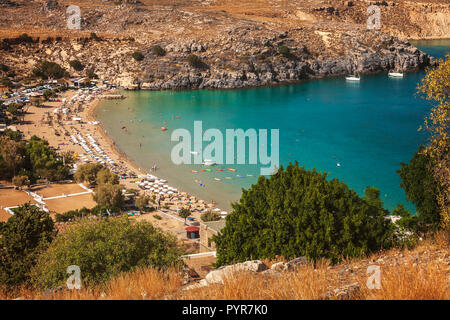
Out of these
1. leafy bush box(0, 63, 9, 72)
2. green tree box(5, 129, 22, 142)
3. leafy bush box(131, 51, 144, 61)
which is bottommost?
green tree box(5, 129, 22, 142)

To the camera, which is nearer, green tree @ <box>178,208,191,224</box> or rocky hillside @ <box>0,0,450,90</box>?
green tree @ <box>178,208,191,224</box>

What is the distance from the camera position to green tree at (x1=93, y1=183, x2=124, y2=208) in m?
30.3

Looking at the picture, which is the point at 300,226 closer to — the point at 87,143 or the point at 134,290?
the point at 134,290

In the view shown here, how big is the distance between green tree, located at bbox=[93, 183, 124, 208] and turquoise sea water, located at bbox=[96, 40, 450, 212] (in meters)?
7.37

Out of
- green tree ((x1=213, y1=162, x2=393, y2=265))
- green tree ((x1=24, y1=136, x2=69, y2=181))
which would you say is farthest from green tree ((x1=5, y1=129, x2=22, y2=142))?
green tree ((x1=213, y1=162, x2=393, y2=265))

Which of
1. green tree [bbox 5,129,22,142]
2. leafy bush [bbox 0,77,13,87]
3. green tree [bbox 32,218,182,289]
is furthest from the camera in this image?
leafy bush [bbox 0,77,13,87]

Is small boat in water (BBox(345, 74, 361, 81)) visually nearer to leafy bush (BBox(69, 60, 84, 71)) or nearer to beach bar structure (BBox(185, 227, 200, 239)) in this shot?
leafy bush (BBox(69, 60, 84, 71))

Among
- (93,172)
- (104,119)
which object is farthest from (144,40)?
(93,172)

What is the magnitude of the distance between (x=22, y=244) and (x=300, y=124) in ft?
147

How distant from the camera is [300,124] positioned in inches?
2258

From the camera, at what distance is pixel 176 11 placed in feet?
332

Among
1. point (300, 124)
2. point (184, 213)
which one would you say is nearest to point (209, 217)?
point (184, 213)

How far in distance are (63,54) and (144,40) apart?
56.0 feet
